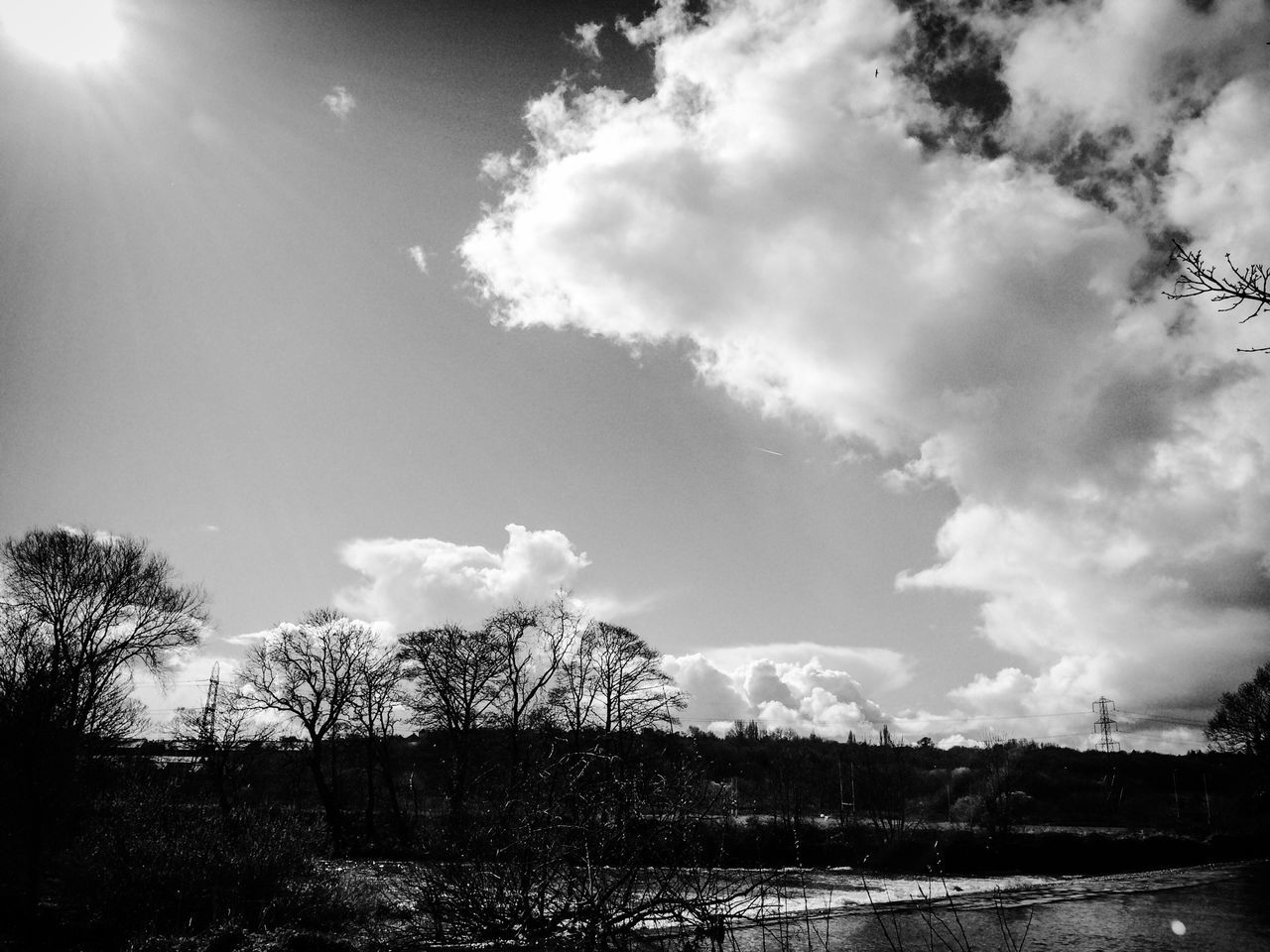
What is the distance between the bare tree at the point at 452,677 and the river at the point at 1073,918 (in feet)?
69.5

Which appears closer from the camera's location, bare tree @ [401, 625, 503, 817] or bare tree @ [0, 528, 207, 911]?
bare tree @ [0, 528, 207, 911]

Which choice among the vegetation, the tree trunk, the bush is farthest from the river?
the tree trunk

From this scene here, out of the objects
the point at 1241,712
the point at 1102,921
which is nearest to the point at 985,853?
the point at 1102,921

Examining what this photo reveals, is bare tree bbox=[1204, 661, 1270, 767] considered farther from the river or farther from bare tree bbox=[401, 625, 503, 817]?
bare tree bbox=[401, 625, 503, 817]

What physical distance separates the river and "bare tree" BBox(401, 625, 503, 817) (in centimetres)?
2117

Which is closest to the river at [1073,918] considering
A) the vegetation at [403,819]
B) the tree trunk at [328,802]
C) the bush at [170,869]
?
the vegetation at [403,819]

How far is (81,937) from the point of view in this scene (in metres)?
15.7

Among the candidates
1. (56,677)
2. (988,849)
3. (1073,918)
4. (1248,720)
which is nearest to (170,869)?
(56,677)

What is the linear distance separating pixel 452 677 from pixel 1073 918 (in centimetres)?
3232

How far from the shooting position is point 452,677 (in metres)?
44.1

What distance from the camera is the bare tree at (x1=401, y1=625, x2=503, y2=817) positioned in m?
43.4

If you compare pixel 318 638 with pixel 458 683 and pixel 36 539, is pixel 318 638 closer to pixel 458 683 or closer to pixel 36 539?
pixel 458 683

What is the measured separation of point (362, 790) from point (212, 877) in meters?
47.5

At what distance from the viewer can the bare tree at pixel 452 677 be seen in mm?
43438
